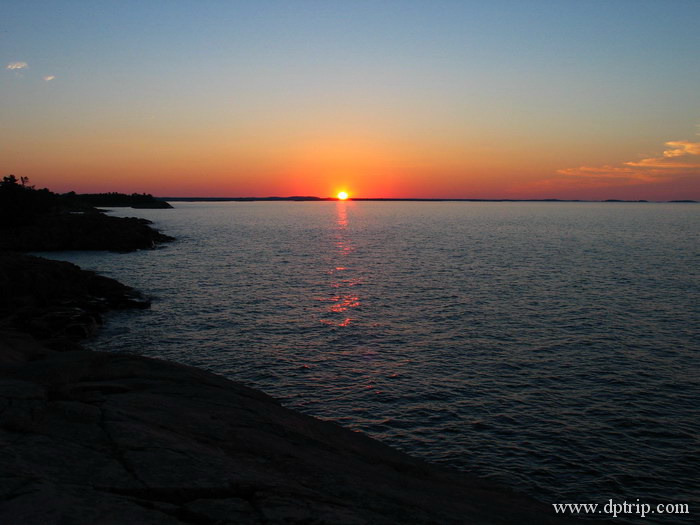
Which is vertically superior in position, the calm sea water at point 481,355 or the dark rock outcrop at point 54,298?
the dark rock outcrop at point 54,298

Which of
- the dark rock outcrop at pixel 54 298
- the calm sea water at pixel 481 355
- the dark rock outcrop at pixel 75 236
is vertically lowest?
the calm sea water at pixel 481 355

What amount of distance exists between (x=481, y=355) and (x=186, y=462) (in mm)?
22213

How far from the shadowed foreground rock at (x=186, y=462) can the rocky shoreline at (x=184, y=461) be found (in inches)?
1.3

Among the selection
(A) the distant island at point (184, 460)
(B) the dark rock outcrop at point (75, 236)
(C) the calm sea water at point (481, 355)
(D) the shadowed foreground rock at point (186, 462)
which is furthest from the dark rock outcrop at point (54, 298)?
(B) the dark rock outcrop at point (75, 236)

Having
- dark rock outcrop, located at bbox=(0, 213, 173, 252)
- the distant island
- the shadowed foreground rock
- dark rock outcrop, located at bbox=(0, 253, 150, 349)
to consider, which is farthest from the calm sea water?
dark rock outcrop, located at bbox=(0, 213, 173, 252)

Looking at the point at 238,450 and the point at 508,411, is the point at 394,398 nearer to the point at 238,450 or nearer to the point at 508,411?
the point at 508,411

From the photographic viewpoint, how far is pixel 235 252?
85.2 metres

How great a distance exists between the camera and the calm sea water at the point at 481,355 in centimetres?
1789

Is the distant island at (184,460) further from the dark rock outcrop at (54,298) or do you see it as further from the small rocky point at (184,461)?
the dark rock outcrop at (54,298)

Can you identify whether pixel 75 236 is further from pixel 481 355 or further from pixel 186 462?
pixel 186 462

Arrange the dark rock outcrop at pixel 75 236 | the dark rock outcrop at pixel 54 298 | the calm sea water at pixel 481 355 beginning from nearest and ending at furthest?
the calm sea water at pixel 481 355 < the dark rock outcrop at pixel 54 298 < the dark rock outcrop at pixel 75 236

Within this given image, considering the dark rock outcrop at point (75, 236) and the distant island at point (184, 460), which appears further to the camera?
the dark rock outcrop at point (75, 236)

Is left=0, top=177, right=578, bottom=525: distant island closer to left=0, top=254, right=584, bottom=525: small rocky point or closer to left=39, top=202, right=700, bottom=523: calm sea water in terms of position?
left=0, top=254, right=584, bottom=525: small rocky point

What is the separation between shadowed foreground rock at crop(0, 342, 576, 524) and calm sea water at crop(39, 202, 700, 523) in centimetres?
440
